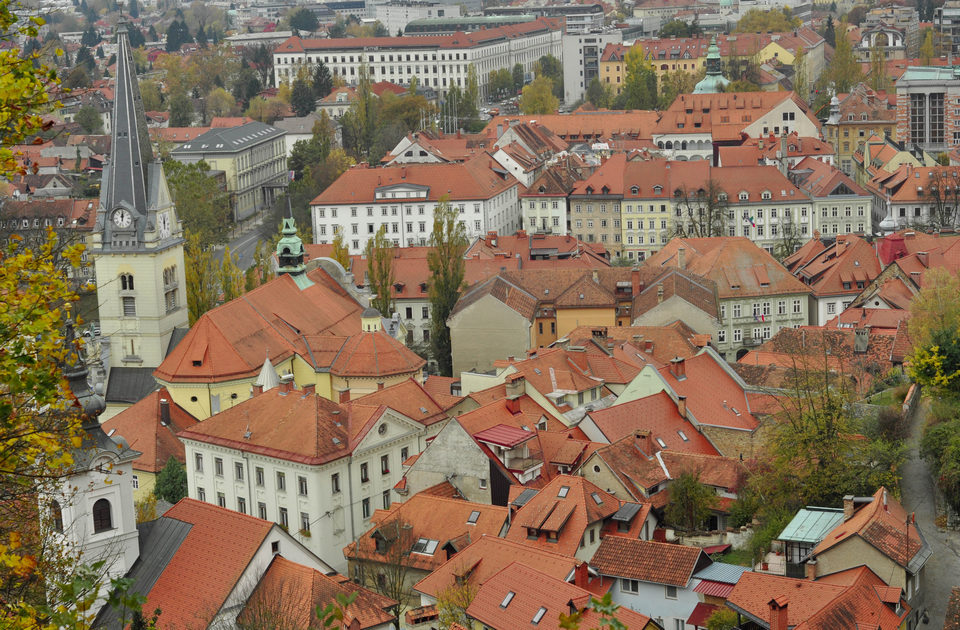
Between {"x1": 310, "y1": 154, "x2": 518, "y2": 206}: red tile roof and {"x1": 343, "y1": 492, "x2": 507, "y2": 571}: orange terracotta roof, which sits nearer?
{"x1": 343, "y1": 492, "x2": 507, "y2": 571}: orange terracotta roof

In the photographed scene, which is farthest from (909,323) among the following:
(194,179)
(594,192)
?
(194,179)

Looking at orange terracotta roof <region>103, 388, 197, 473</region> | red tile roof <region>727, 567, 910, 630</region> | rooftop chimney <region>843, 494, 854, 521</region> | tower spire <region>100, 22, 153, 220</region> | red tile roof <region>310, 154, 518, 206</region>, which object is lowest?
orange terracotta roof <region>103, 388, 197, 473</region>

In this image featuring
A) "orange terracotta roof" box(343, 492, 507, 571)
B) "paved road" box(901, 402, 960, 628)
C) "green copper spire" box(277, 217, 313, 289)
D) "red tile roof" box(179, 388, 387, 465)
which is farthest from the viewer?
"green copper spire" box(277, 217, 313, 289)

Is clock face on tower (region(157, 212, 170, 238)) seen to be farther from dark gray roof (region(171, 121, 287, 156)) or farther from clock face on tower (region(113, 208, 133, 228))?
dark gray roof (region(171, 121, 287, 156))

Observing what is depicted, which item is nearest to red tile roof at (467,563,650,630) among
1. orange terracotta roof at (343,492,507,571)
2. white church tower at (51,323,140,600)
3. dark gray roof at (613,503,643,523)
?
orange terracotta roof at (343,492,507,571)

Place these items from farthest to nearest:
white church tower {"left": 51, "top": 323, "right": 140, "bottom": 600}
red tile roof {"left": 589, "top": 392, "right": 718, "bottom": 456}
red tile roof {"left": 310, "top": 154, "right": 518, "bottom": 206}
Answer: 1. red tile roof {"left": 310, "top": 154, "right": 518, "bottom": 206}
2. red tile roof {"left": 589, "top": 392, "right": 718, "bottom": 456}
3. white church tower {"left": 51, "top": 323, "right": 140, "bottom": 600}

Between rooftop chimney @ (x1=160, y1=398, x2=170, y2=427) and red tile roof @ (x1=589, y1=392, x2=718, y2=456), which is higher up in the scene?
red tile roof @ (x1=589, y1=392, x2=718, y2=456)

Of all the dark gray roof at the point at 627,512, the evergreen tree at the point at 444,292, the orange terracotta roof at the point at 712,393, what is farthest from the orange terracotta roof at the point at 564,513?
the evergreen tree at the point at 444,292
